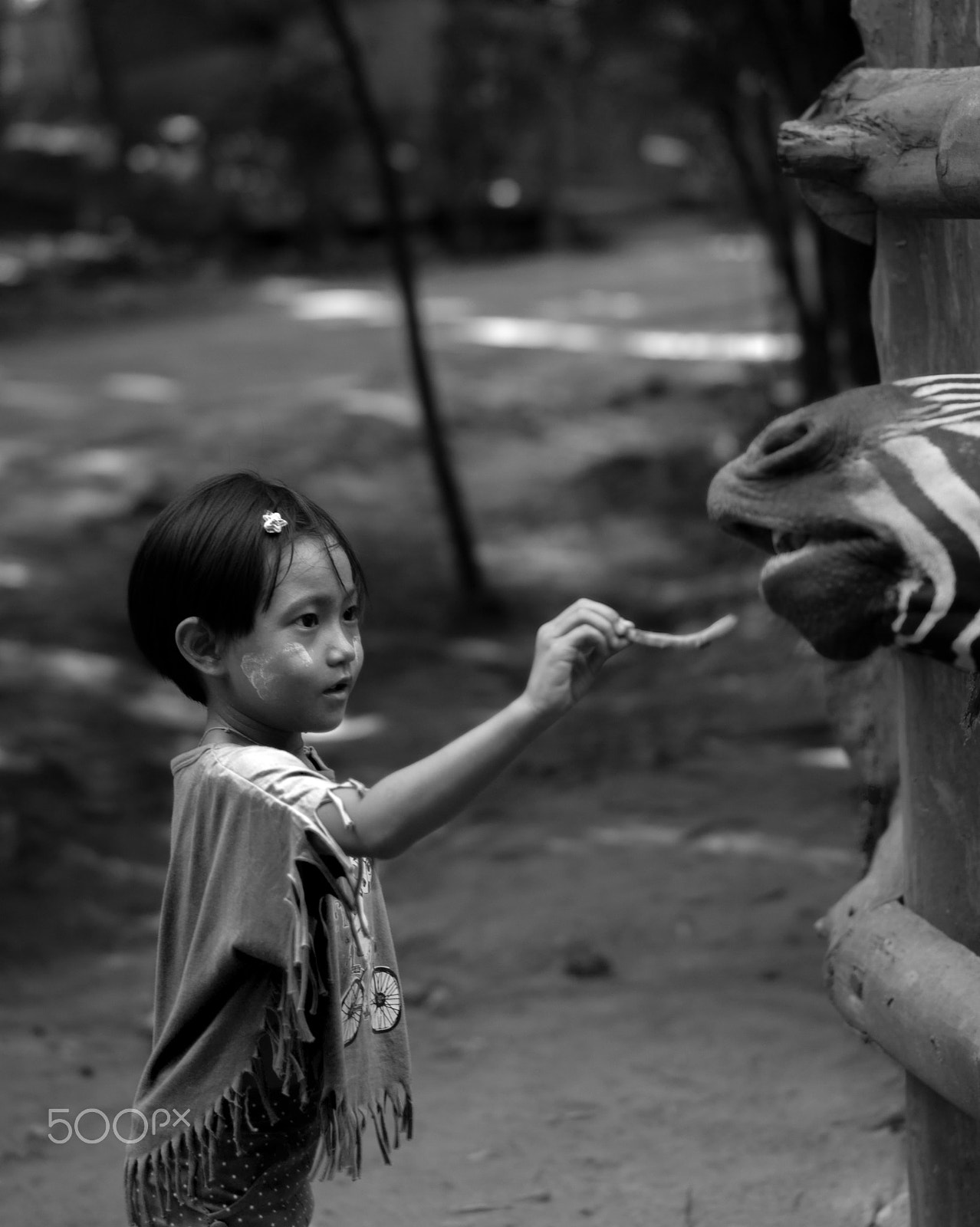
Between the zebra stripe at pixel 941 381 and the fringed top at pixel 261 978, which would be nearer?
the zebra stripe at pixel 941 381

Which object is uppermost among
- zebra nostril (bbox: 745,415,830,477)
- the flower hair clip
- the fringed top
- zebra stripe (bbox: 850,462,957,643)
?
zebra nostril (bbox: 745,415,830,477)

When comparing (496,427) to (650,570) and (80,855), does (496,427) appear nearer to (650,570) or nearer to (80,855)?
(650,570)

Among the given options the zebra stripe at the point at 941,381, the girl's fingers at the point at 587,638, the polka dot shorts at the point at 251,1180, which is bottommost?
the polka dot shorts at the point at 251,1180

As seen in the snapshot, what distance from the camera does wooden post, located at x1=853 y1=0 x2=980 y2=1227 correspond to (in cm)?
200

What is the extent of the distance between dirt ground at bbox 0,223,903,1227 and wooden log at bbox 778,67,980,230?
5.84ft

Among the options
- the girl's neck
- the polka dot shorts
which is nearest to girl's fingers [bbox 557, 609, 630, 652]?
the girl's neck

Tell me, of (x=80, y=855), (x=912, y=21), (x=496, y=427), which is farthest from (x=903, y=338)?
(x=496, y=427)

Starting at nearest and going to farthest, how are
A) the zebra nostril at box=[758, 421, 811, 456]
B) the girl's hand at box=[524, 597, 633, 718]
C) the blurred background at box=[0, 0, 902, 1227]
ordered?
the zebra nostril at box=[758, 421, 811, 456] → the girl's hand at box=[524, 597, 633, 718] → the blurred background at box=[0, 0, 902, 1227]

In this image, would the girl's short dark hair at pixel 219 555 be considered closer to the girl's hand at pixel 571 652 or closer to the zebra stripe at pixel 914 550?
the girl's hand at pixel 571 652

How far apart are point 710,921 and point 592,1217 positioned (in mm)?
1468

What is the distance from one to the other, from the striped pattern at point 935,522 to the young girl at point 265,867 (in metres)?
0.34

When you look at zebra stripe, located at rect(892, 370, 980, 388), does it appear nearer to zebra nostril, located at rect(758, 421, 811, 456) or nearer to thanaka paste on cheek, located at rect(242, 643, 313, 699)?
zebra nostril, located at rect(758, 421, 811, 456)

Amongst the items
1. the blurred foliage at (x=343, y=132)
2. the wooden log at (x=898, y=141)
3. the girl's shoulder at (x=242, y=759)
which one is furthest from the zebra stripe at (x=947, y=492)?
the blurred foliage at (x=343, y=132)

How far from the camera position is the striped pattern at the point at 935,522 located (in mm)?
1469
